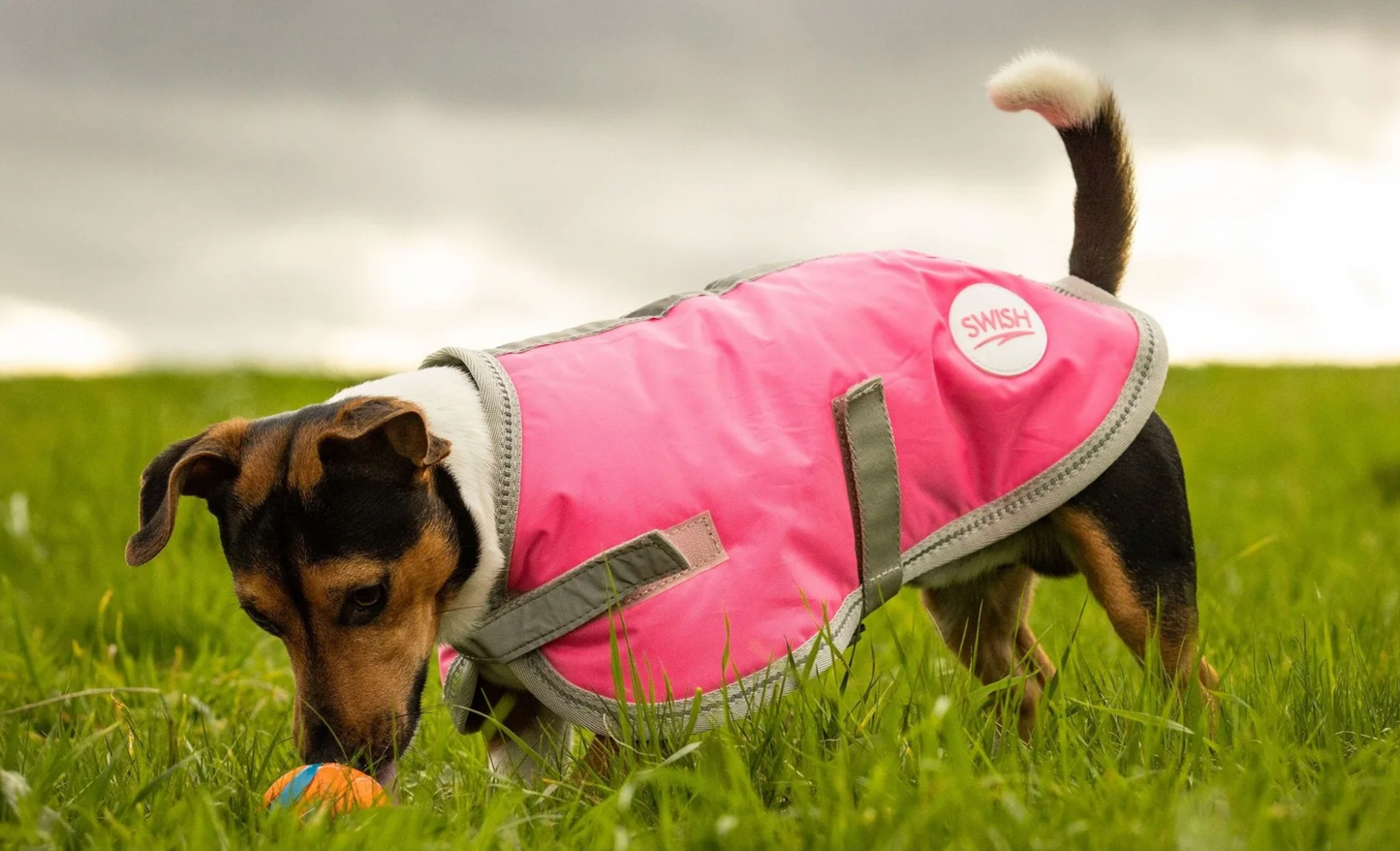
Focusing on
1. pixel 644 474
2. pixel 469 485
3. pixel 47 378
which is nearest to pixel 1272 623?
pixel 644 474

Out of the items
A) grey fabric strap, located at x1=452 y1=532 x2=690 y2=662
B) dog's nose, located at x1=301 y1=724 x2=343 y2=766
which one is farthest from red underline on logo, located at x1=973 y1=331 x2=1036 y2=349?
dog's nose, located at x1=301 y1=724 x2=343 y2=766

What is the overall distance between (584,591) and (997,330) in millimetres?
1377

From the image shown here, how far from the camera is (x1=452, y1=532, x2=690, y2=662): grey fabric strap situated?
277cm

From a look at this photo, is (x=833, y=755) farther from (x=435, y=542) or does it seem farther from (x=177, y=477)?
(x=177, y=477)

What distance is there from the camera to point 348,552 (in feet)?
8.84

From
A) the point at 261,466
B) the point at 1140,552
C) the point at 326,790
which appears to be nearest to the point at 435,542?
the point at 261,466

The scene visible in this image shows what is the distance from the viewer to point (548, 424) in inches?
113

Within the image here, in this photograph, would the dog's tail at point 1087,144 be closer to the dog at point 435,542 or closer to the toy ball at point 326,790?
the dog at point 435,542

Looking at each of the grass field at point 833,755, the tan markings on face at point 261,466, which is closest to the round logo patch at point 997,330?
the grass field at point 833,755

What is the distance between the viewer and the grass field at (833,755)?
218 centimetres

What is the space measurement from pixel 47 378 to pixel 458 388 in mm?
13727

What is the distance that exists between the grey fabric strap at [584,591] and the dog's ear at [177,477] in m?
0.76

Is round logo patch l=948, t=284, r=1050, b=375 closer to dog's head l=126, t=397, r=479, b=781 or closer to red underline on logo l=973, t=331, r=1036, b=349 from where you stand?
red underline on logo l=973, t=331, r=1036, b=349

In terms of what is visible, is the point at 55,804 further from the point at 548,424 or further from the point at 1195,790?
the point at 1195,790
